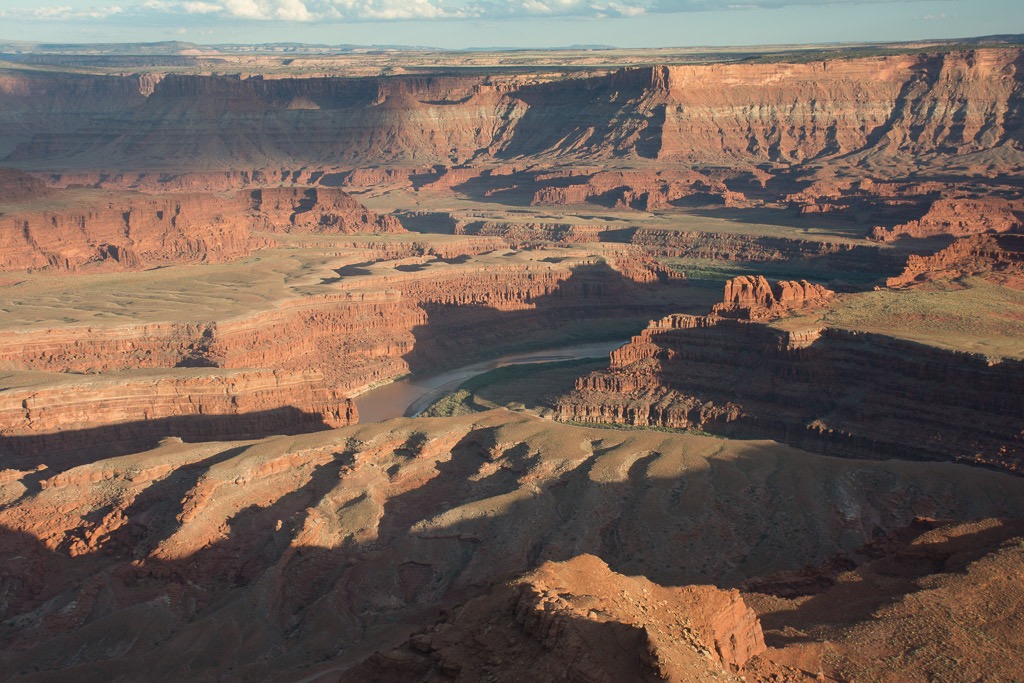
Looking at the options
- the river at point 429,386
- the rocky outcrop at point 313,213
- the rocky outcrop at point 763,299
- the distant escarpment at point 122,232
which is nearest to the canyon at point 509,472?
the rocky outcrop at point 763,299

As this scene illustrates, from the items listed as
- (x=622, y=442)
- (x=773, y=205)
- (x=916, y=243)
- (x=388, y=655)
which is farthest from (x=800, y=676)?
(x=773, y=205)

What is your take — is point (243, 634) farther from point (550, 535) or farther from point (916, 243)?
point (916, 243)

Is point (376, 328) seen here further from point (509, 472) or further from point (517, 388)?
point (509, 472)

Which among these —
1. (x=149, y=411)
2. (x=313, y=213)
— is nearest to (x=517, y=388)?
(x=149, y=411)

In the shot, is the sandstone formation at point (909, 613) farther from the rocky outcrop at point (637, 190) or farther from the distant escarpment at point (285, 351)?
the rocky outcrop at point (637, 190)

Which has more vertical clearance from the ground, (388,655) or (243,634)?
(388,655)

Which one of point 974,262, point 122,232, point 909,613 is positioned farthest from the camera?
point 122,232
